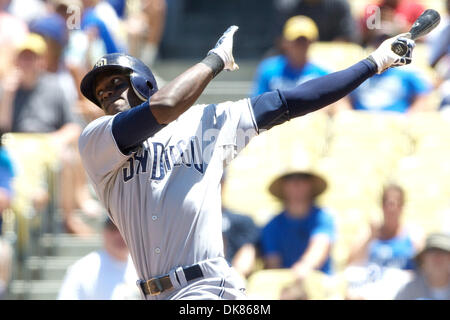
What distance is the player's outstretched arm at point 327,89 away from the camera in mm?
4121

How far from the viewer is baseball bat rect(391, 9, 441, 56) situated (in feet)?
13.6

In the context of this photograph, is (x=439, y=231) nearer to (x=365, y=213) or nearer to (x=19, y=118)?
(x=365, y=213)

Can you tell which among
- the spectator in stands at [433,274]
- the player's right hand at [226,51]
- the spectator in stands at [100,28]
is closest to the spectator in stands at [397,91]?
the spectator in stands at [100,28]

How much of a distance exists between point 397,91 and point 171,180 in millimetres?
5022

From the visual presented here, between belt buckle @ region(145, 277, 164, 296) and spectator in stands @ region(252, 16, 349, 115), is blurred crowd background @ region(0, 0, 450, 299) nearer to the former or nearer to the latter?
spectator in stands @ region(252, 16, 349, 115)

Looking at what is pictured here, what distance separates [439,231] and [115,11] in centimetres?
386

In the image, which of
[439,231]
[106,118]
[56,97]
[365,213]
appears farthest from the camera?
[56,97]

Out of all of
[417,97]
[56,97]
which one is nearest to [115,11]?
[56,97]

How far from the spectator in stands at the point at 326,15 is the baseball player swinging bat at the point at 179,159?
5863 mm

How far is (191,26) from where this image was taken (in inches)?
463

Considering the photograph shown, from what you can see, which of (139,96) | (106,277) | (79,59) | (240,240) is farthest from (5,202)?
(139,96)

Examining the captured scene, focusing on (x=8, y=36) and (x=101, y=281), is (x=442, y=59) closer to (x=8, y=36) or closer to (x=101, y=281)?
(x=8, y=36)

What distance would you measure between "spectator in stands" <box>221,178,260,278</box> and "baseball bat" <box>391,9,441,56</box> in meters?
3.16

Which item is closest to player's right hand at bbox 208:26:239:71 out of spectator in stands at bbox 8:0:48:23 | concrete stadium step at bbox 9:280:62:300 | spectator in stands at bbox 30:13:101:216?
concrete stadium step at bbox 9:280:62:300
